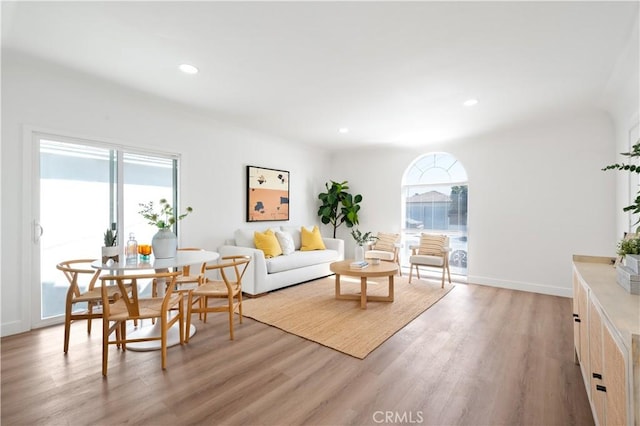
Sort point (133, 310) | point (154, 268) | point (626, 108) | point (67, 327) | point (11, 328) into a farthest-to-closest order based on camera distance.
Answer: point (626, 108), point (11, 328), point (67, 327), point (154, 268), point (133, 310)

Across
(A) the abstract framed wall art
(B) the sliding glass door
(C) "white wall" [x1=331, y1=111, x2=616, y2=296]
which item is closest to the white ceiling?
(C) "white wall" [x1=331, y1=111, x2=616, y2=296]

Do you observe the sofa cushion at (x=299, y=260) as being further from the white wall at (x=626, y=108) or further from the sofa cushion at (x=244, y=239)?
the white wall at (x=626, y=108)

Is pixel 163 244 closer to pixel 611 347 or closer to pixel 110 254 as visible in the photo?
pixel 110 254

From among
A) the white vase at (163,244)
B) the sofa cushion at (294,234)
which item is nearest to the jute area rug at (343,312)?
the sofa cushion at (294,234)

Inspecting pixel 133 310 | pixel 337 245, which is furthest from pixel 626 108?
pixel 133 310

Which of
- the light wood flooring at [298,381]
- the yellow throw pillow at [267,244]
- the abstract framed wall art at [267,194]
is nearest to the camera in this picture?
the light wood flooring at [298,381]

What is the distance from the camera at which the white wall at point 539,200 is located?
3996 millimetres

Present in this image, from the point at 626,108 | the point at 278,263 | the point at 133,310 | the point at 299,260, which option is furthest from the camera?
the point at 299,260

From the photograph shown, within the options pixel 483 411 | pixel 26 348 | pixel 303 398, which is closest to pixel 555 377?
pixel 483 411

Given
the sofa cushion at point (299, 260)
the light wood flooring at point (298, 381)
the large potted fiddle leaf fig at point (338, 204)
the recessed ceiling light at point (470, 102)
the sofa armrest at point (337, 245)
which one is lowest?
the light wood flooring at point (298, 381)

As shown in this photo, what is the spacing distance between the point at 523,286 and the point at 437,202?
192cm

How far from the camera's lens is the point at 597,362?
145 centimetres

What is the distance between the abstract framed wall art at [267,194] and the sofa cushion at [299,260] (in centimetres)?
97

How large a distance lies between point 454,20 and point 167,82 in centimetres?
281
